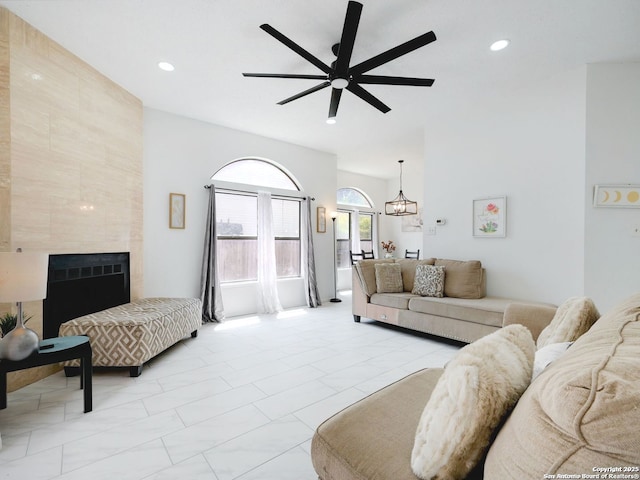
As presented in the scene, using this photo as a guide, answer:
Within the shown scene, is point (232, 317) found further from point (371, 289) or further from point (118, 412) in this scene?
point (118, 412)

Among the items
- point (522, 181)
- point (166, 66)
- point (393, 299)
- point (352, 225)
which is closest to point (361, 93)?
point (166, 66)

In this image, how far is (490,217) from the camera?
13.2ft

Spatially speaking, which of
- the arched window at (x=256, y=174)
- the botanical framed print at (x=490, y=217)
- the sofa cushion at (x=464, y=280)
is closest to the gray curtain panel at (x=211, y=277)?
the arched window at (x=256, y=174)

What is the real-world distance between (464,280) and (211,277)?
3.66 meters

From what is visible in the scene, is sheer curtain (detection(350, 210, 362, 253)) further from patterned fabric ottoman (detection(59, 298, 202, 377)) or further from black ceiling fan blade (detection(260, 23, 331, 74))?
patterned fabric ottoman (detection(59, 298, 202, 377))

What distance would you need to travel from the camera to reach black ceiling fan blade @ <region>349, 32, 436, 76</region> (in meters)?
2.18

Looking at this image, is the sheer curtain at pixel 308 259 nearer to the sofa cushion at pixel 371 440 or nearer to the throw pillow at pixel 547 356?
the sofa cushion at pixel 371 440

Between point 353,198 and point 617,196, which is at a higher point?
point 353,198

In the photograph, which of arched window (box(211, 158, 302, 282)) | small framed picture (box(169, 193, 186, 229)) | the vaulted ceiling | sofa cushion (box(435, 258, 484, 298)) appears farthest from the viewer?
arched window (box(211, 158, 302, 282))

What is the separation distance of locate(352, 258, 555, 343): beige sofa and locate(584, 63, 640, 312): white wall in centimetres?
71

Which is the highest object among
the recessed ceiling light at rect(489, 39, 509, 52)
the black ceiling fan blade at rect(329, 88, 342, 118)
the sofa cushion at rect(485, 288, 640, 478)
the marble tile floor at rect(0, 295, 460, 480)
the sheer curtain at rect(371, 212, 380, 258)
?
the recessed ceiling light at rect(489, 39, 509, 52)

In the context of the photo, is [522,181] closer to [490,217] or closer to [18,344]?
[490,217]

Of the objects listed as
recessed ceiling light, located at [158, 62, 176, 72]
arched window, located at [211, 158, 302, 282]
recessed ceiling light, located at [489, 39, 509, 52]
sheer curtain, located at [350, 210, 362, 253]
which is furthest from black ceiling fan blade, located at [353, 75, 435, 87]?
sheer curtain, located at [350, 210, 362, 253]

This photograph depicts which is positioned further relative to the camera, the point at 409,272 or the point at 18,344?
the point at 409,272
